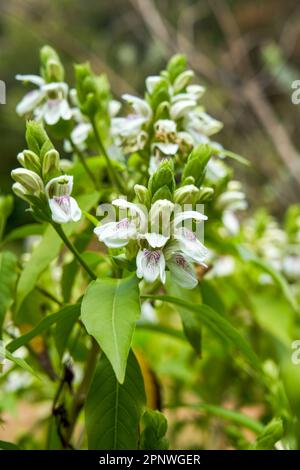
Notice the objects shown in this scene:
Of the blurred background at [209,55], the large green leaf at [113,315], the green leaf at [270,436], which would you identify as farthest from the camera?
the blurred background at [209,55]

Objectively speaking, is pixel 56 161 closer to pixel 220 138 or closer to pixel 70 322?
pixel 70 322

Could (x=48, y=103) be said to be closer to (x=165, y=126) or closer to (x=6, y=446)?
(x=165, y=126)

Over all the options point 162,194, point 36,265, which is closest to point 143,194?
point 162,194

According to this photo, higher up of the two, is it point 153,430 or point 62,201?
point 62,201

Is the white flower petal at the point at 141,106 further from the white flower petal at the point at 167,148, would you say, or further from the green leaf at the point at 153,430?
the green leaf at the point at 153,430

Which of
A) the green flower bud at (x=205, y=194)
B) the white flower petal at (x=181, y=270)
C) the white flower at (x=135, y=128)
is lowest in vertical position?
the white flower petal at (x=181, y=270)

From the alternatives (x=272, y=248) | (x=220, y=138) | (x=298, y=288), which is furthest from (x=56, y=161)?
(x=220, y=138)

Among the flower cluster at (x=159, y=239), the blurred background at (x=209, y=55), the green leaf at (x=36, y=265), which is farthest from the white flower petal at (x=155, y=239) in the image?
the blurred background at (x=209, y=55)
